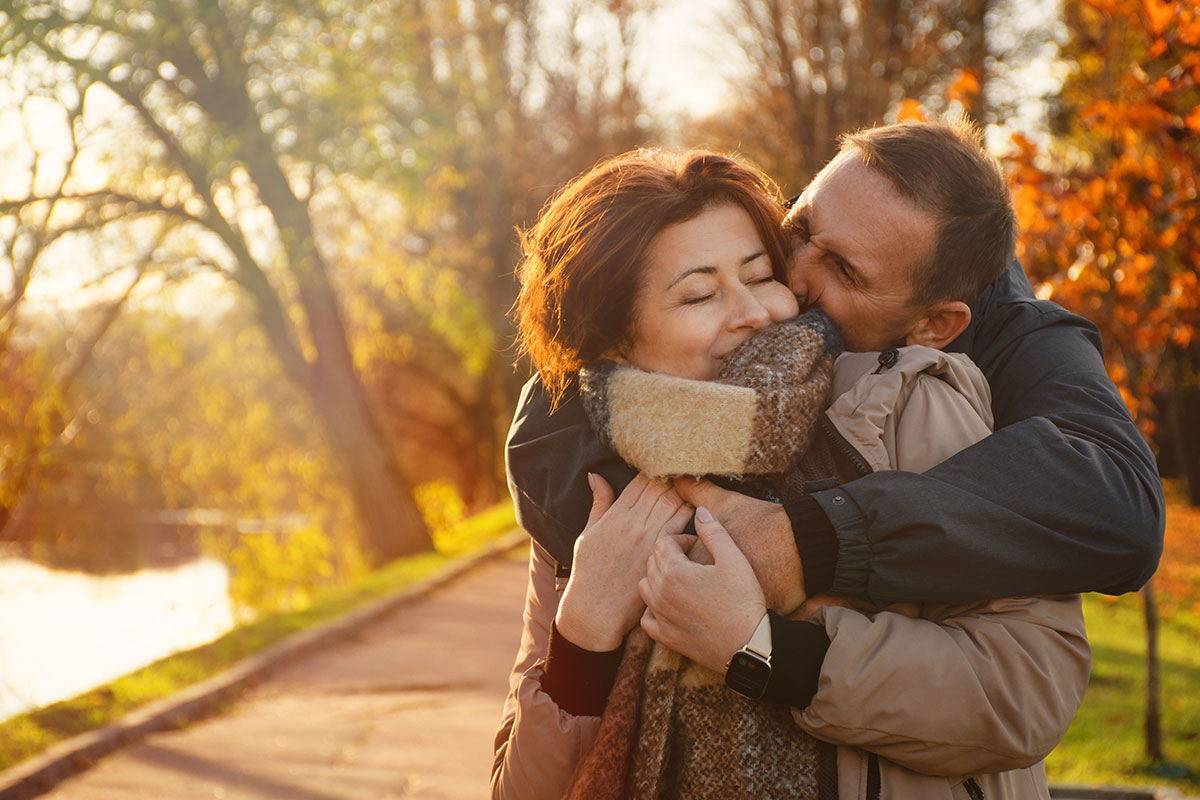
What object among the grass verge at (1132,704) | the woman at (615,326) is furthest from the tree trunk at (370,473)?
the woman at (615,326)

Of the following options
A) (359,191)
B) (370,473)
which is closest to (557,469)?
(370,473)

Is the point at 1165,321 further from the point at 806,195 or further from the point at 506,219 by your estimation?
the point at 506,219

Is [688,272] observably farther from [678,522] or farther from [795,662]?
[795,662]

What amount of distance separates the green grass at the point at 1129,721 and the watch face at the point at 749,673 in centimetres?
369

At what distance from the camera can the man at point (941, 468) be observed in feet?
5.09

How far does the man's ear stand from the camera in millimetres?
1903

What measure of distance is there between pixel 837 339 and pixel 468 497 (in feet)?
101

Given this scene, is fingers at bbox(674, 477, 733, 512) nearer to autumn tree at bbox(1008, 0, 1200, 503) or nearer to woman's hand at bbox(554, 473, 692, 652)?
woman's hand at bbox(554, 473, 692, 652)

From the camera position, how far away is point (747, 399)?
65.2 inches

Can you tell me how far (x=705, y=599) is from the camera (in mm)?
1613

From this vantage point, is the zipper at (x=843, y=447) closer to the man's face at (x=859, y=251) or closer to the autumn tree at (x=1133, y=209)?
the man's face at (x=859, y=251)

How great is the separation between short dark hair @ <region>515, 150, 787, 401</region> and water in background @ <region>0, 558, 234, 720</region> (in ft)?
19.5

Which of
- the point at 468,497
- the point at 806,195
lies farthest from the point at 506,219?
the point at 806,195

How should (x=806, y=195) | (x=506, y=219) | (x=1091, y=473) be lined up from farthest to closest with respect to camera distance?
(x=506, y=219)
(x=806, y=195)
(x=1091, y=473)
